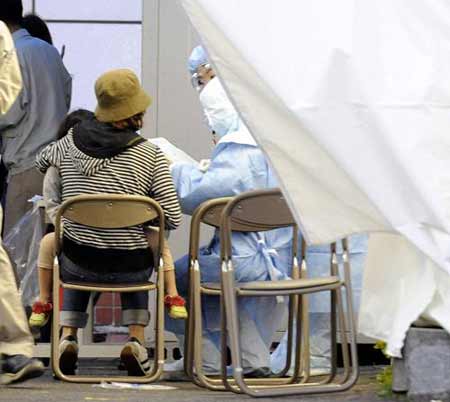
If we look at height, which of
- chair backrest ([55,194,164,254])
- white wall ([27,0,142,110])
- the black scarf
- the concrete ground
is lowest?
the concrete ground

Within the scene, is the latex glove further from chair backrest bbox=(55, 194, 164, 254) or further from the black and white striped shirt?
chair backrest bbox=(55, 194, 164, 254)

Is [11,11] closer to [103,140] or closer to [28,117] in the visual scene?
[28,117]

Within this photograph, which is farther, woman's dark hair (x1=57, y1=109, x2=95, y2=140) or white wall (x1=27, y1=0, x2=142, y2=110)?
white wall (x1=27, y1=0, x2=142, y2=110)

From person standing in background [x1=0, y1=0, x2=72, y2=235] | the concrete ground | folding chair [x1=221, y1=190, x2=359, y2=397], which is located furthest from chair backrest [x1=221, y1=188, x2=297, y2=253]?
person standing in background [x1=0, y1=0, x2=72, y2=235]

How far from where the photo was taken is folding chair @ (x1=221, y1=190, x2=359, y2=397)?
686 centimetres

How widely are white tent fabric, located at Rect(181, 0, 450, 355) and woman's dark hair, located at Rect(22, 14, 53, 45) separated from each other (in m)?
3.04

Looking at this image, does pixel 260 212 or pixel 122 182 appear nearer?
pixel 260 212

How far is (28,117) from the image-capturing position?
30.1 feet

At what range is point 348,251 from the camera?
756cm

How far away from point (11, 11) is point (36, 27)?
31 cm

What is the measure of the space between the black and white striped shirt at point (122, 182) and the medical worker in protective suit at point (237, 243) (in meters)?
0.26

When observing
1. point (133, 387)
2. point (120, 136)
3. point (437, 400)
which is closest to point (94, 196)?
point (120, 136)

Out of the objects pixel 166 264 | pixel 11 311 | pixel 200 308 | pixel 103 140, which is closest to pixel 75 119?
pixel 103 140

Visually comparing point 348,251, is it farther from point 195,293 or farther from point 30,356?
point 30,356
